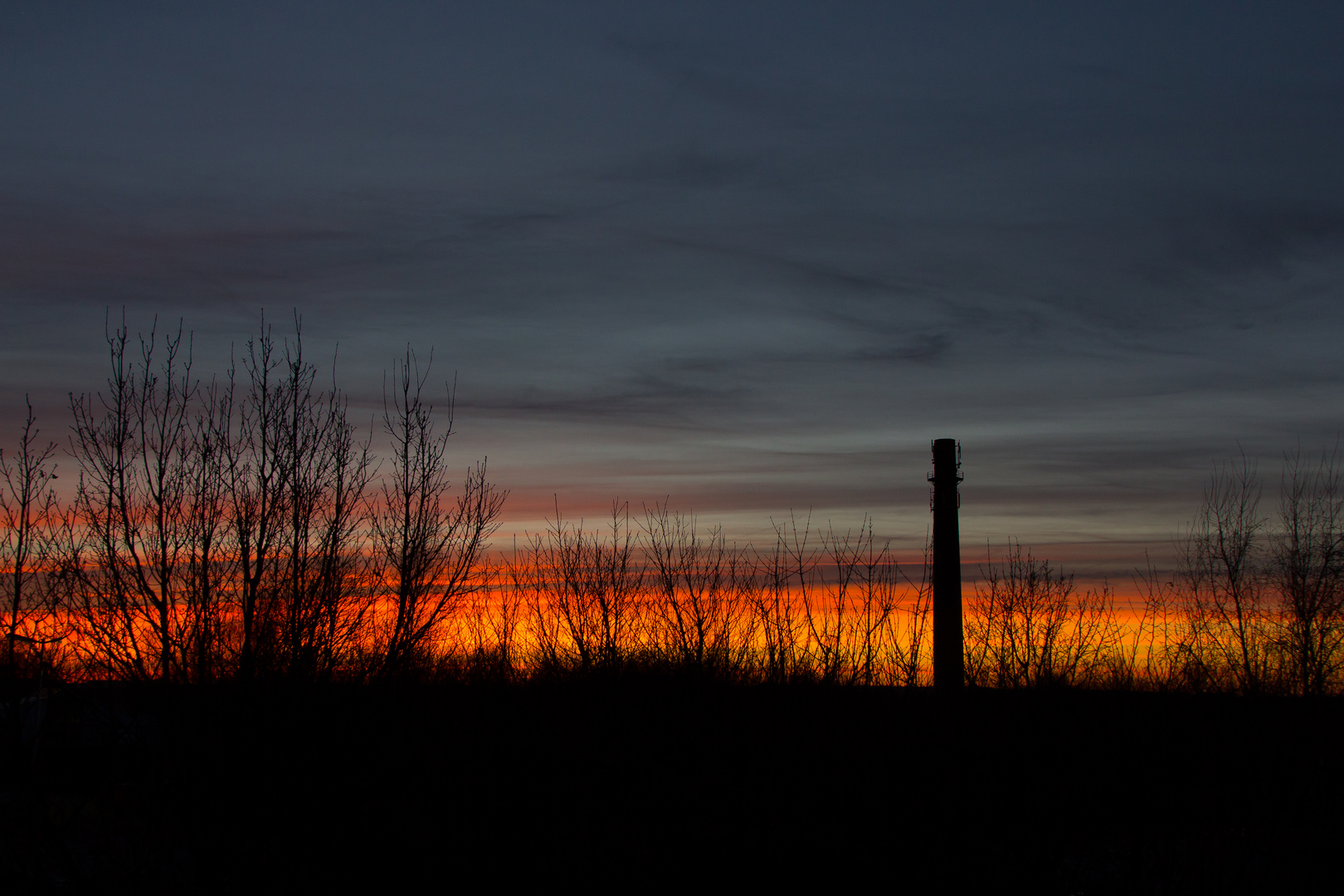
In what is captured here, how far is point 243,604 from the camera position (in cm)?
1066

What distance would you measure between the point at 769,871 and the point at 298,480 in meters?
7.47

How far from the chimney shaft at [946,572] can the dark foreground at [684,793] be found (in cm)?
64

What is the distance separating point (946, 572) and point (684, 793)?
7000 millimetres

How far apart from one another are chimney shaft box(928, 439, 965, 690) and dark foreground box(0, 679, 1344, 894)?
0.64 metres

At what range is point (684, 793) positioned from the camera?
11.2 m

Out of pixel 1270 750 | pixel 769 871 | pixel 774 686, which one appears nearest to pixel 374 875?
pixel 769 871

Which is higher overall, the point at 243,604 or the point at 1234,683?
the point at 243,604

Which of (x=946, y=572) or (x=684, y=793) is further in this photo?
(x=946, y=572)

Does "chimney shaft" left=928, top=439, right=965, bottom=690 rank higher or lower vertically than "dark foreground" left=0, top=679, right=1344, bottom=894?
higher

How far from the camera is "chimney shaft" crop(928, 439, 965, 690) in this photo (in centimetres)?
1525

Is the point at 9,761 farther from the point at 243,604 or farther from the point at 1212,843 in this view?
the point at 1212,843

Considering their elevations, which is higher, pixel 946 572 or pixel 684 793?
pixel 946 572

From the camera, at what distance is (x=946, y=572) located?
52.4 ft

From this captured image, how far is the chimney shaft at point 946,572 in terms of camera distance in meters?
15.2
